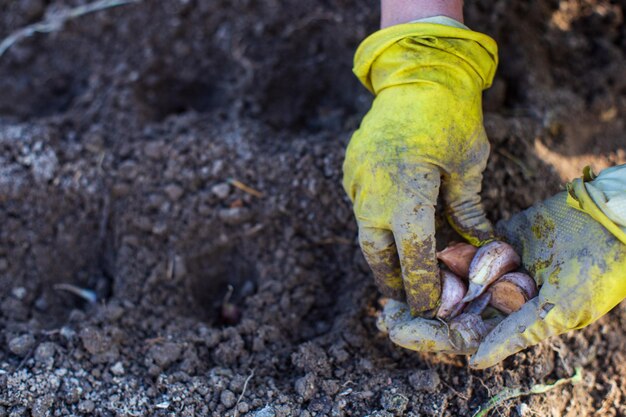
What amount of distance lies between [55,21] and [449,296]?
2.07 m

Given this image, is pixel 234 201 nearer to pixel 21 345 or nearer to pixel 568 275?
pixel 21 345

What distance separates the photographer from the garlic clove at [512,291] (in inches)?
67.6

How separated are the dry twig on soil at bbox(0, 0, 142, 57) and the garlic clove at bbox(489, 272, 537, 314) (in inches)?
77.4

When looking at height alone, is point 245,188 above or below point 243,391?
above

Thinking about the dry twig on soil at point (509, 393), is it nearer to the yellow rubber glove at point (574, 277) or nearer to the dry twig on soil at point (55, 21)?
the yellow rubber glove at point (574, 277)

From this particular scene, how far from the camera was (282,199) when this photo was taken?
7.45 feet

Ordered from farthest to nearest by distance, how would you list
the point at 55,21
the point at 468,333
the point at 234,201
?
the point at 55,21 → the point at 234,201 → the point at 468,333

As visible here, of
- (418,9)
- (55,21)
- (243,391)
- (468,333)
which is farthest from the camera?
(55,21)

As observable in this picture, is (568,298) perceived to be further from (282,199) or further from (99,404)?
(99,404)

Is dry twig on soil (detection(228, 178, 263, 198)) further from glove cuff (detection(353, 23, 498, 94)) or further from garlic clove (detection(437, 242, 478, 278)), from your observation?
garlic clove (detection(437, 242, 478, 278))

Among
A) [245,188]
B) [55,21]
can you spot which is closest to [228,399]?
[245,188]

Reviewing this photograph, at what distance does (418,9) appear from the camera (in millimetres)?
1938

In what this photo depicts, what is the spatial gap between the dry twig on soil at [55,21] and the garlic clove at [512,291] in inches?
77.4

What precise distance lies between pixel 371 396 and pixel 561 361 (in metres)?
0.59
